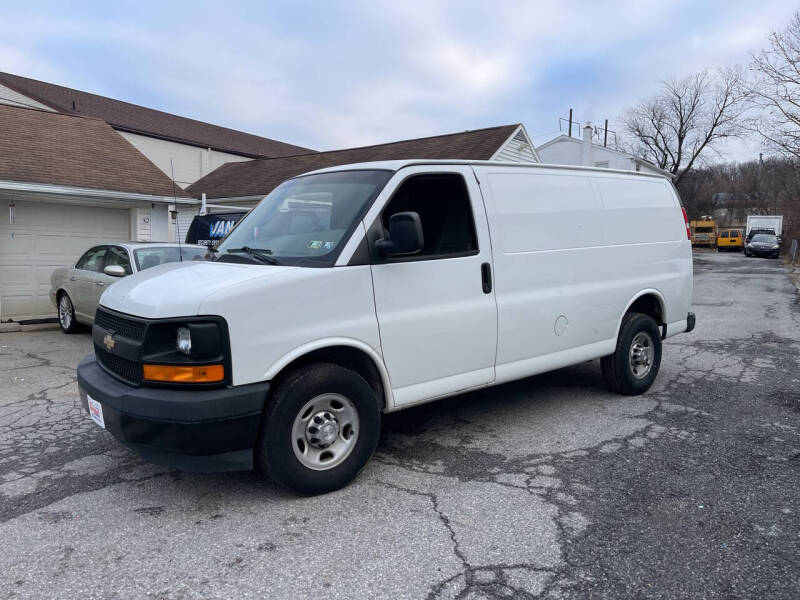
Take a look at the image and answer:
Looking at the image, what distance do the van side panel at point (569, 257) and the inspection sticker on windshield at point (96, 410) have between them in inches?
107

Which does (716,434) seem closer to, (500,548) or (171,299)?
(500,548)

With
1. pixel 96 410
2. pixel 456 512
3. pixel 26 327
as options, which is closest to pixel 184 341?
pixel 96 410

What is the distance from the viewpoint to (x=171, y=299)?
3.36 metres

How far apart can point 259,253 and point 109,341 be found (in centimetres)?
109

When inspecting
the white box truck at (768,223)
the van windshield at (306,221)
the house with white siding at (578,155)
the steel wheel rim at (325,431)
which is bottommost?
the steel wheel rim at (325,431)

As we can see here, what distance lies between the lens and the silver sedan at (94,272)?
29.3 feet

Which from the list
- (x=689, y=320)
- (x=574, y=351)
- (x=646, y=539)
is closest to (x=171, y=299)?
(x=646, y=539)

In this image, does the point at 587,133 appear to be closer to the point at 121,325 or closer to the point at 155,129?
the point at 155,129

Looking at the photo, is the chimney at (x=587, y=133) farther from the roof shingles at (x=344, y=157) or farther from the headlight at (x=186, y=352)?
the headlight at (x=186, y=352)

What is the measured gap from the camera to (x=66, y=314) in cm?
1008

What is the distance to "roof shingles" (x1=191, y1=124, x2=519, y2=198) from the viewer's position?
1698 centimetres

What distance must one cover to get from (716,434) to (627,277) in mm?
1573

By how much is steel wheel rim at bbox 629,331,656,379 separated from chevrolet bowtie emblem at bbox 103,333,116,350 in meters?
4.62

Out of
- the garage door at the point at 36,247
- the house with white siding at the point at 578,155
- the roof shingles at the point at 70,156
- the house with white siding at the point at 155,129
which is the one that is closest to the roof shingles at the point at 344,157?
the house with white siding at the point at 155,129
